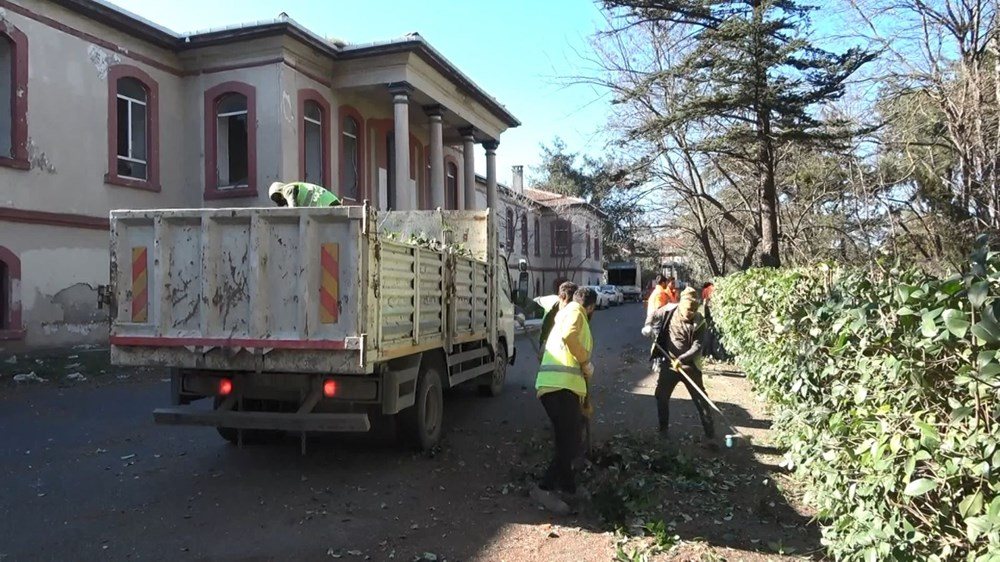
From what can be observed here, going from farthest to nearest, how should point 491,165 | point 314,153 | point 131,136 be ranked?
point 491,165
point 314,153
point 131,136

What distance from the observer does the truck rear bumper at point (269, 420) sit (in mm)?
5531

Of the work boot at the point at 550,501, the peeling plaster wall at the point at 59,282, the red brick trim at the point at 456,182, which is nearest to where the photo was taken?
the work boot at the point at 550,501

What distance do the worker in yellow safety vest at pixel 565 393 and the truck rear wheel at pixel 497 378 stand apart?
4.29 m

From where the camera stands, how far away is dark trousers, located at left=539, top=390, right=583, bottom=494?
5.34 m

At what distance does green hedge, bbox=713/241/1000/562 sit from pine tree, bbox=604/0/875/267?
11769mm

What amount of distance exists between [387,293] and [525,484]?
6.33 feet

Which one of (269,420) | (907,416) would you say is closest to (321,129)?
(269,420)

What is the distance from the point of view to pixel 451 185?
26656 mm

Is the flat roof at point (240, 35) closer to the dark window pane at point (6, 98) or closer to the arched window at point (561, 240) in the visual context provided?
the dark window pane at point (6, 98)

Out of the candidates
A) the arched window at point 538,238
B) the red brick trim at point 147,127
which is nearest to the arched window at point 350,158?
the red brick trim at point 147,127

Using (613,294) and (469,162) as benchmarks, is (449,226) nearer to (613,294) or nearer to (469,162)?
(469,162)

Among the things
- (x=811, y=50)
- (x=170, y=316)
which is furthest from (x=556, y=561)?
(x=811, y=50)

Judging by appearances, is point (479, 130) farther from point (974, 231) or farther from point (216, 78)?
point (974, 231)

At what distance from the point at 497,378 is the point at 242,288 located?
5177mm
